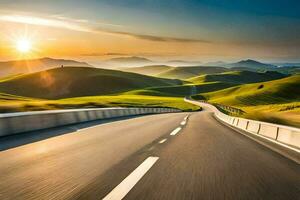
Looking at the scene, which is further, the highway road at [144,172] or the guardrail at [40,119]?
the guardrail at [40,119]

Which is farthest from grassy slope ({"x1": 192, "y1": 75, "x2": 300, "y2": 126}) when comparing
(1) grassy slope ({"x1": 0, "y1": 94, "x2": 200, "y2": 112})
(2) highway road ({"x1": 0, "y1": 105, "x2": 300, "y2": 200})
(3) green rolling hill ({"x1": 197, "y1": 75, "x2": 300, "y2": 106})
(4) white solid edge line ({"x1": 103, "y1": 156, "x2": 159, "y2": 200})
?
(4) white solid edge line ({"x1": 103, "y1": 156, "x2": 159, "y2": 200})

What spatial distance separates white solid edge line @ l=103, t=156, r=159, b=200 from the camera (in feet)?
18.6

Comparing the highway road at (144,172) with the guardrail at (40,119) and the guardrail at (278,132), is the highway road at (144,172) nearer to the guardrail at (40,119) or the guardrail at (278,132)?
the guardrail at (278,132)

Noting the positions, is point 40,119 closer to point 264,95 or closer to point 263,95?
point 263,95

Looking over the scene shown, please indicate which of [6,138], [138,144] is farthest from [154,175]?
[6,138]

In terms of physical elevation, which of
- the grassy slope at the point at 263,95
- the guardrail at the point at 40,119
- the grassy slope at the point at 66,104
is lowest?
the grassy slope at the point at 66,104

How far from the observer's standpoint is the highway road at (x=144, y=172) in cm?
589

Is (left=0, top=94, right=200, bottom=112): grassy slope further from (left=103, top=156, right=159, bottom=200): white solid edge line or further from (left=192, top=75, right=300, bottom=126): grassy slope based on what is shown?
(left=103, top=156, right=159, bottom=200): white solid edge line

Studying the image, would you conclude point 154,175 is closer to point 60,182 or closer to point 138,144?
point 60,182

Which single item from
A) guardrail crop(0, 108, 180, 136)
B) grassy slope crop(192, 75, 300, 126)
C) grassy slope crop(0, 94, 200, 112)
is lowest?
grassy slope crop(0, 94, 200, 112)

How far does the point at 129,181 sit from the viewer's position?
22.1 feet

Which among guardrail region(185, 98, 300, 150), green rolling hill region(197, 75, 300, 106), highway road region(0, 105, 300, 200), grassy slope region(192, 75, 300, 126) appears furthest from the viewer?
green rolling hill region(197, 75, 300, 106)

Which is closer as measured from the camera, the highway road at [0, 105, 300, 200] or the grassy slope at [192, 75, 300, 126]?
the highway road at [0, 105, 300, 200]

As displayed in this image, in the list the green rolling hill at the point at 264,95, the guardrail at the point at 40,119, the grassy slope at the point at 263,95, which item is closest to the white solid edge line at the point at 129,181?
the guardrail at the point at 40,119
